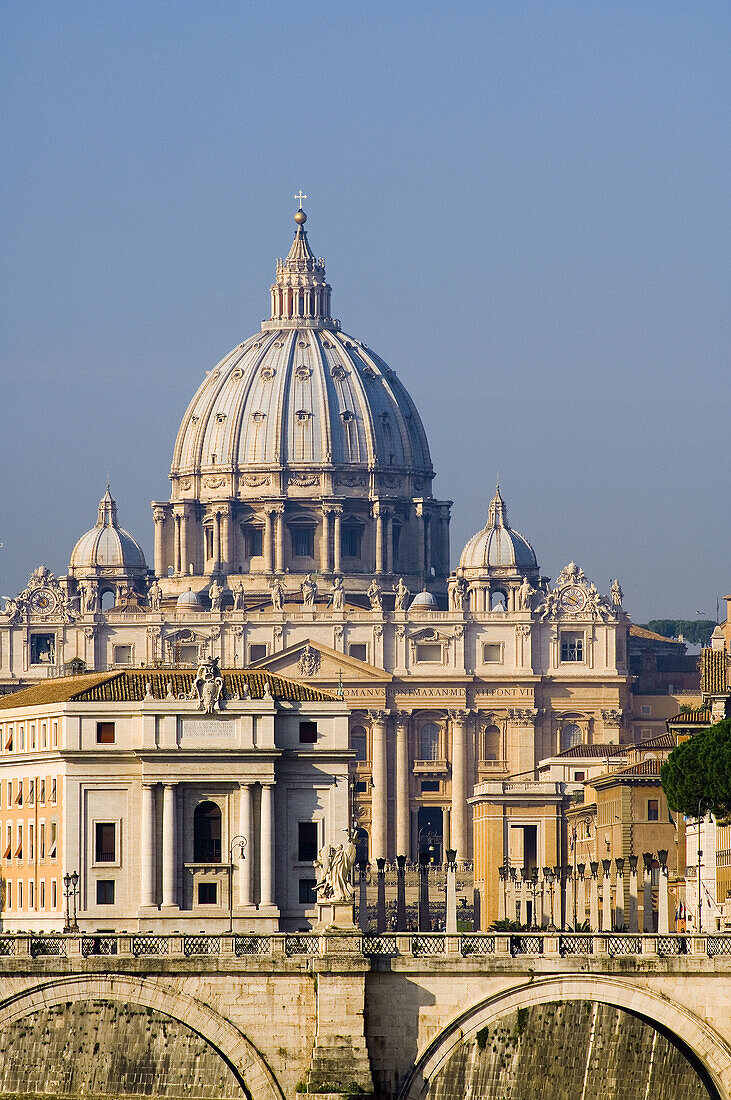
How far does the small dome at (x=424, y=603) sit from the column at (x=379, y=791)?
8.73 meters

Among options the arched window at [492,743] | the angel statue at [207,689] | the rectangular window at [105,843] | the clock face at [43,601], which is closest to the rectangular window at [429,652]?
the arched window at [492,743]

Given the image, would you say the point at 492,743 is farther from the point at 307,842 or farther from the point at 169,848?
the point at 169,848

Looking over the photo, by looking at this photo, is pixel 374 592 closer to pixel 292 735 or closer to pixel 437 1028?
pixel 292 735

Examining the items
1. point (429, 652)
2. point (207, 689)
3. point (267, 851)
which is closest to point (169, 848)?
point (267, 851)

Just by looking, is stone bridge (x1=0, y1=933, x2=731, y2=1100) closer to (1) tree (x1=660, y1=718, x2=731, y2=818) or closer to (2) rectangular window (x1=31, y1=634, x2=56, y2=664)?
(1) tree (x1=660, y1=718, x2=731, y2=818)

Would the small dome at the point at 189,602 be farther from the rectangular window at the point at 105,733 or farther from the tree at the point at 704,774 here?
the tree at the point at 704,774

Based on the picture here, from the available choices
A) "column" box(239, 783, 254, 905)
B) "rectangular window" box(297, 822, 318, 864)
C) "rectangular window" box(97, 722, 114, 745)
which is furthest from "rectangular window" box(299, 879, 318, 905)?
"rectangular window" box(97, 722, 114, 745)

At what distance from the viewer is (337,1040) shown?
200 feet

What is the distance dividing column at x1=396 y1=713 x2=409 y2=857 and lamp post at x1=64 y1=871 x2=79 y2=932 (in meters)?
83.3

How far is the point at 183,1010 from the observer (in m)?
61.7

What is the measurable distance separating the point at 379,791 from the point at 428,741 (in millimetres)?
5496

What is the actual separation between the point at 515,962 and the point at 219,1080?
6182mm

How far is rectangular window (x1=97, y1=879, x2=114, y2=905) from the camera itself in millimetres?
93500

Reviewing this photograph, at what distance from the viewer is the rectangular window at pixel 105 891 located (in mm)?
93500
